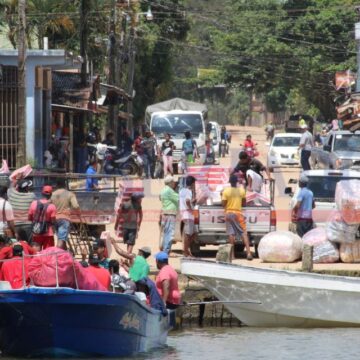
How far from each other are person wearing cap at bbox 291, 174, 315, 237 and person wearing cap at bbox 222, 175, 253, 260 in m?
1.11

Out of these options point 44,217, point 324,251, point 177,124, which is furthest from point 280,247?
point 177,124

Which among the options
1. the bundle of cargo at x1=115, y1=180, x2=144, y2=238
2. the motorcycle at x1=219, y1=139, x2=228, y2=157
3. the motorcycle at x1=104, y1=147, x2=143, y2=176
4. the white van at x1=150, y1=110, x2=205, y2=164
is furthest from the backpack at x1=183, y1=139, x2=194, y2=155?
the bundle of cargo at x1=115, y1=180, x2=144, y2=238

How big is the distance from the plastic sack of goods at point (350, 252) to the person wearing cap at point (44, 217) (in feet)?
17.7

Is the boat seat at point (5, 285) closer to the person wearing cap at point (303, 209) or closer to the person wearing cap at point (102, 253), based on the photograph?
the person wearing cap at point (102, 253)

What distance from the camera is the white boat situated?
21578 mm

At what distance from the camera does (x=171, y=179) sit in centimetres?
2505

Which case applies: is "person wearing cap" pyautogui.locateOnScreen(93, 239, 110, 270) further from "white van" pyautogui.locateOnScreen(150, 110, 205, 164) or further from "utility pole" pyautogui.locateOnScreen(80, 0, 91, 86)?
"white van" pyautogui.locateOnScreen(150, 110, 205, 164)

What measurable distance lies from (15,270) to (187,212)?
24.6 ft

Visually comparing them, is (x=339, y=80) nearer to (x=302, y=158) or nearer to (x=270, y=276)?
(x=302, y=158)

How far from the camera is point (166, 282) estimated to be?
1958 cm

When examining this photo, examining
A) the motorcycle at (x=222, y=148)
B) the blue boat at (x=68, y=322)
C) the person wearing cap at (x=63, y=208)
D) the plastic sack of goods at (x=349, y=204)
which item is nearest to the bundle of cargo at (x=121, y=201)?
the person wearing cap at (x=63, y=208)

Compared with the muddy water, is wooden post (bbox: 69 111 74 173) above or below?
above

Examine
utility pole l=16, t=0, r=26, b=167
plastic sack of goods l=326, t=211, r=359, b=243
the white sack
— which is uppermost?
utility pole l=16, t=0, r=26, b=167

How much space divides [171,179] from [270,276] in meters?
4.12
